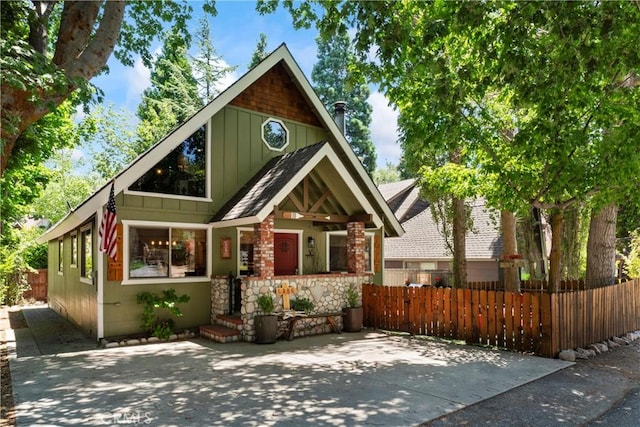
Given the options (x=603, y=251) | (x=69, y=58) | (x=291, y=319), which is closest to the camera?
(x=69, y=58)

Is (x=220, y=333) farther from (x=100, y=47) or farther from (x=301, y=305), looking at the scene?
(x=100, y=47)

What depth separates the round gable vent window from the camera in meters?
12.8

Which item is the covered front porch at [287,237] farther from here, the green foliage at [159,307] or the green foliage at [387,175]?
the green foliage at [387,175]

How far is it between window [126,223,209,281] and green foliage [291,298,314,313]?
2544 mm

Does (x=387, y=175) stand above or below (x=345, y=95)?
below

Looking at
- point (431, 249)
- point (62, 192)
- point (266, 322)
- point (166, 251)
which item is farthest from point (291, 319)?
point (62, 192)

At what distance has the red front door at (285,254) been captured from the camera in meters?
12.7

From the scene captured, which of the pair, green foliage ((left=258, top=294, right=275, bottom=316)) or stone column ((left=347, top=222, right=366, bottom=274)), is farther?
stone column ((left=347, top=222, right=366, bottom=274))

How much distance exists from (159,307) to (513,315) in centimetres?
789

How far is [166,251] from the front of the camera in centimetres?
1070

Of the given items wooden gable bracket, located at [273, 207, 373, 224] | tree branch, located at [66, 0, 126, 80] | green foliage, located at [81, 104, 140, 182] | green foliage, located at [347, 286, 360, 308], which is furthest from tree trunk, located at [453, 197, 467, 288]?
green foliage, located at [81, 104, 140, 182]

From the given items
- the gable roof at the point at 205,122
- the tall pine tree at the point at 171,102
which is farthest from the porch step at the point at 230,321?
the tall pine tree at the point at 171,102

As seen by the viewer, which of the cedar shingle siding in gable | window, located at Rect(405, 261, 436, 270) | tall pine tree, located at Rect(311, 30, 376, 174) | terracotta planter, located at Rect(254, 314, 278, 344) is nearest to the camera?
terracotta planter, located at Rect(254, 314, 278, 344)

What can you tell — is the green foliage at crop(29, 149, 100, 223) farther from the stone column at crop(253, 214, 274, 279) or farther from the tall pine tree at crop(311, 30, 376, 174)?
the stone column at crop(253, 214, 274, 279)
